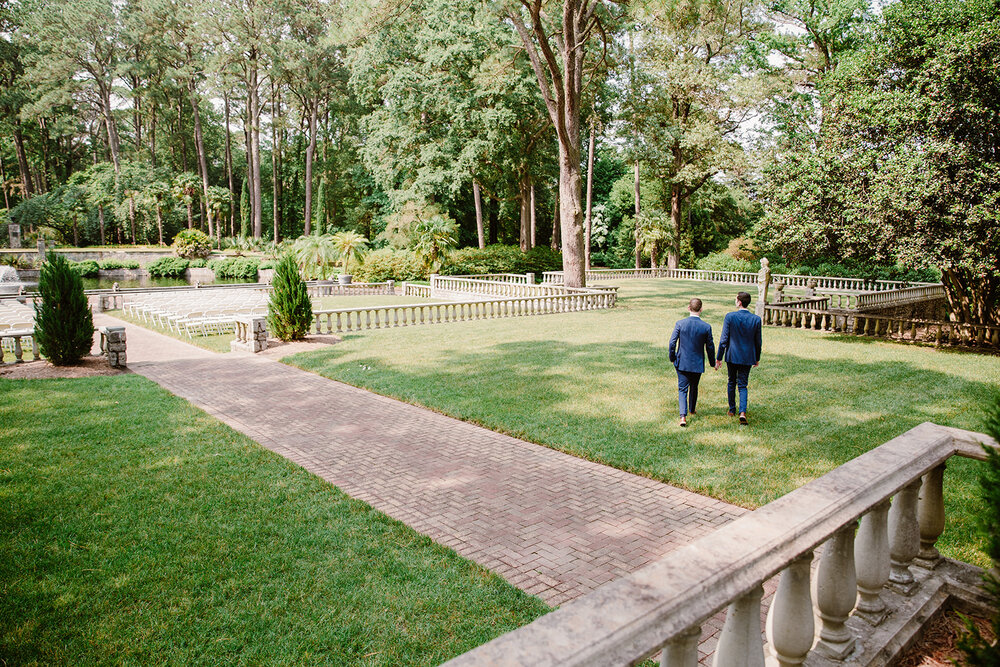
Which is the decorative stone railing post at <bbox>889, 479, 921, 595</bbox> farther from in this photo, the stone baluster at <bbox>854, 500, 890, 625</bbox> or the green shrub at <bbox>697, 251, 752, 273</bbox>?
the green shrub at <bbox>697, 251, 752, 273</bbox>

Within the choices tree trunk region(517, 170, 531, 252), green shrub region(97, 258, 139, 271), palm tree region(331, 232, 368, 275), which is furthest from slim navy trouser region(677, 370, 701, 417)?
green shrub region(97, 258, 139, 271)

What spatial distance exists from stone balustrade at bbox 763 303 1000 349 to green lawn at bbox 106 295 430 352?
16318 mm

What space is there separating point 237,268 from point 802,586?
4767 cm

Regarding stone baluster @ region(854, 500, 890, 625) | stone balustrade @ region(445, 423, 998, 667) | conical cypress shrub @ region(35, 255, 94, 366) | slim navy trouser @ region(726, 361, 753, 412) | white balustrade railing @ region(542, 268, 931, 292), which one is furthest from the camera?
white balustrade railing @ region(542, 268, 931, 292)

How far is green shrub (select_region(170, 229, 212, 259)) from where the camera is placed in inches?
1930

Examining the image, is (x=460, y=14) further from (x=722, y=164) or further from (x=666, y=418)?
(x=666, y=418)

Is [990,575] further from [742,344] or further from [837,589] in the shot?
[742,344]

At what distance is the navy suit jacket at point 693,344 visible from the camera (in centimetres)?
847

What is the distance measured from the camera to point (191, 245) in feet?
161

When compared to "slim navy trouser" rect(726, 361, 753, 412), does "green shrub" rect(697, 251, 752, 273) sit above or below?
above

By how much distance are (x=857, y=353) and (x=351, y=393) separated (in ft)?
39.7

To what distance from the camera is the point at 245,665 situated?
3.72m

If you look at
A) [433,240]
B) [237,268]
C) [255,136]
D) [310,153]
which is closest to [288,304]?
[433,240]

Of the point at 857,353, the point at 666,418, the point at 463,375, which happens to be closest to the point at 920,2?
the point at 857,353
